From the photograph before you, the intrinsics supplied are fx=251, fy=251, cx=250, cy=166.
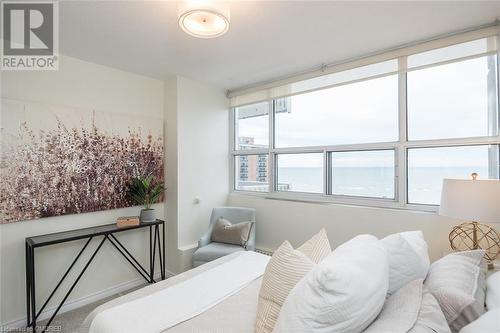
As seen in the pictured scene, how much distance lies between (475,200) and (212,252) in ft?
7.54

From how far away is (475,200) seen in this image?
1.63 metres

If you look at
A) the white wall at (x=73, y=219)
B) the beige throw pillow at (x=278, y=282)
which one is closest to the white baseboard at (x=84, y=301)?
the white wall at (x=73, y=219)

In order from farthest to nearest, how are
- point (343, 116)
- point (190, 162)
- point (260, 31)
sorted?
point (190, 162) → point (343, 116) → point (260, 31)

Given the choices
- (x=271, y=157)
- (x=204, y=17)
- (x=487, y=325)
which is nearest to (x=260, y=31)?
(x=204, y=17)

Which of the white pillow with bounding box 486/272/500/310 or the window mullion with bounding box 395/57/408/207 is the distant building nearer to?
the window mullion with bounding box 395/57/408/207

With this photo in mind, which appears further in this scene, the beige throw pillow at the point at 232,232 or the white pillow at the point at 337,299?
the beige throw pillow at the point at 232,232

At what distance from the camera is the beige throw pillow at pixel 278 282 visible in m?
1.13

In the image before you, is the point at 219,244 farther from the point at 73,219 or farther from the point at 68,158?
the point at 68,158

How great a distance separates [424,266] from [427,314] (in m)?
0.42

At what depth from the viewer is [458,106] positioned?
222 centimetres

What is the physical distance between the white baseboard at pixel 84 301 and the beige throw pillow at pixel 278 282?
2343mm

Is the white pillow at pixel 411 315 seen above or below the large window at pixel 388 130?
below

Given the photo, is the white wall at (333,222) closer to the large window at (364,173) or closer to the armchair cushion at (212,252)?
the large window at (364,173)

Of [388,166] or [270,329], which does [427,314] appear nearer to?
[270,329]
